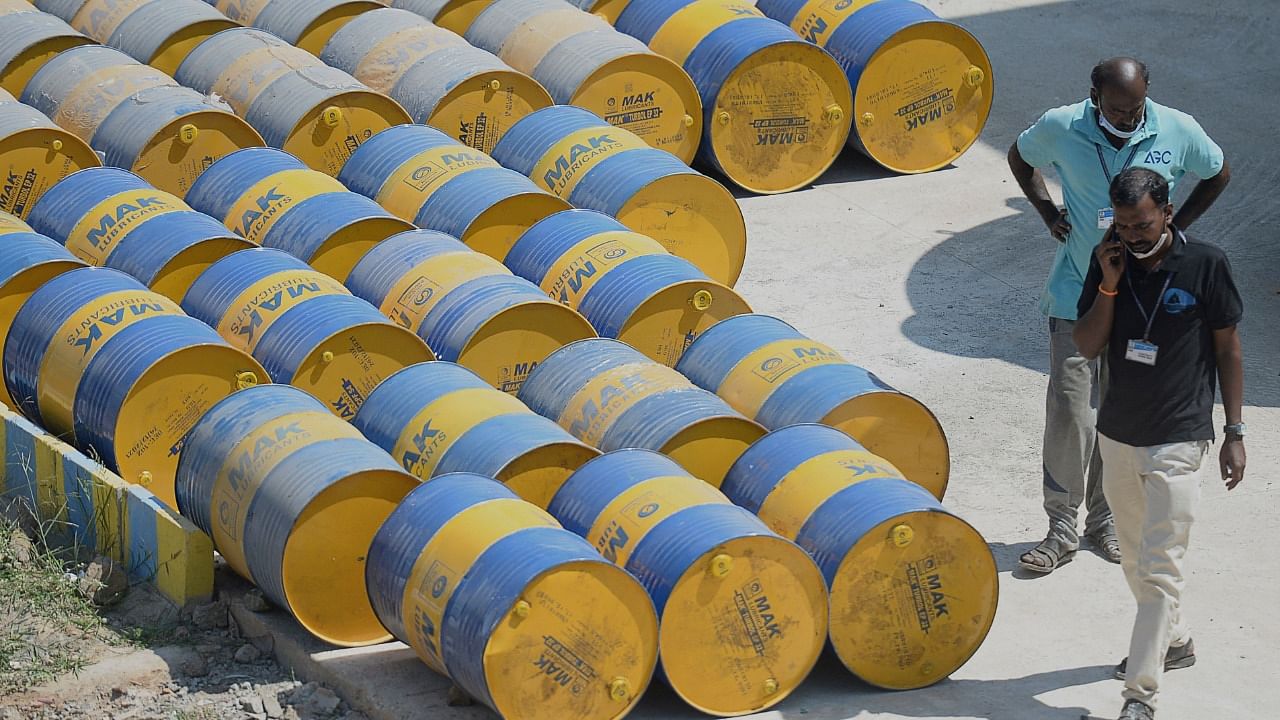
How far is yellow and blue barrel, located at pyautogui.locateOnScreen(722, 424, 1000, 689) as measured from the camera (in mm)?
6371

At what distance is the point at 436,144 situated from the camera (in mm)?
9469

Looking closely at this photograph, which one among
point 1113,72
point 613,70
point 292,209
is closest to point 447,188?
point 292,209

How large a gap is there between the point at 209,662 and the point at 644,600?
1.83 m

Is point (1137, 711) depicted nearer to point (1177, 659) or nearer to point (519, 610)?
point (1177, 659)

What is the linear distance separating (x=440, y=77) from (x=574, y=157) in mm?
1289

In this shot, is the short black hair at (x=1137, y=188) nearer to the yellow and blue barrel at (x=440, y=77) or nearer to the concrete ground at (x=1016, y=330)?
the concrete ground at (x=1016, y=330)

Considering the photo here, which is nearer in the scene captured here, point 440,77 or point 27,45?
point 440,77

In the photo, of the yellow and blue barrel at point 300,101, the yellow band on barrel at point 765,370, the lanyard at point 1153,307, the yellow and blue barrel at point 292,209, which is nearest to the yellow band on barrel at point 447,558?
the yellow band on barrel at point 765,370

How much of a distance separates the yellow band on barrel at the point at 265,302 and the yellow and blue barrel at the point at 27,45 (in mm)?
3407

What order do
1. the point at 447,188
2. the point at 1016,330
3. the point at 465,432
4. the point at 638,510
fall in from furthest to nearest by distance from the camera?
the point at 1016,330, the point at 447,188, the point at 465,432, the point at 638,510

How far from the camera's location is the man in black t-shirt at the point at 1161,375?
232 inches

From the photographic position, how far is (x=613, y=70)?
10969mm

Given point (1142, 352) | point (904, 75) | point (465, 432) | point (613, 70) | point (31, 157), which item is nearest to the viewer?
point (1142, 352)

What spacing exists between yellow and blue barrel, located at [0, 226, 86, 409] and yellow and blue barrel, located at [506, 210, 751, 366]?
2.04 m
